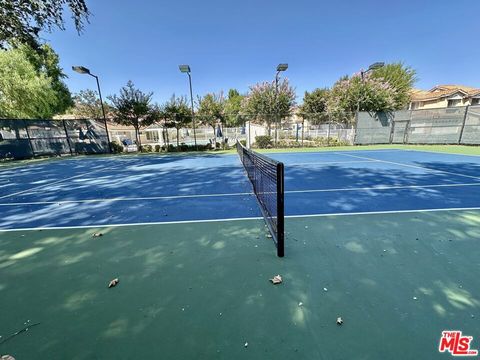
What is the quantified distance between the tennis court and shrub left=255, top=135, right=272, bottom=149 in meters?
15.2

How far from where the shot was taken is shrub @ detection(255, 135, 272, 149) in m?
20.1

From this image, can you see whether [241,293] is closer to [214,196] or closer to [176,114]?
[214,196]

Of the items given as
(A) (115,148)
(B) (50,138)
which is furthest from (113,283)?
(B) (50,138)

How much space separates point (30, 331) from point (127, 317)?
2.67 ft

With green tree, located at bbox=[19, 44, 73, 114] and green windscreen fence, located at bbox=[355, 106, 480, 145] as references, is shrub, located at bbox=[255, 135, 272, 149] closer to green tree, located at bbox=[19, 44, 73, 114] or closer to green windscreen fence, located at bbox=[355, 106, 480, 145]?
green windscreen fence, located at bbox=[355, 106, 480, 145]

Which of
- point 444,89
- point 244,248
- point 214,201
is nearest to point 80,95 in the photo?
point 214,201

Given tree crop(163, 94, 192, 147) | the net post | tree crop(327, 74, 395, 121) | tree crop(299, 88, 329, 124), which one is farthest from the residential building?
the net post

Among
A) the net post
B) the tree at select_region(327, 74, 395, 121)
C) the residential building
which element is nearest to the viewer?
the net post

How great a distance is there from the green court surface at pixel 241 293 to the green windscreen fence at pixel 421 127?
19212mm

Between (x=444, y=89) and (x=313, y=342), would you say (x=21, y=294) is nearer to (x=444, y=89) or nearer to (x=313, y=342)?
(x=313, y=342)

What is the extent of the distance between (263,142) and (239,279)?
60.2 feet

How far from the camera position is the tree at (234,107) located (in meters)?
38.3

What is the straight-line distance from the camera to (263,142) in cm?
2030

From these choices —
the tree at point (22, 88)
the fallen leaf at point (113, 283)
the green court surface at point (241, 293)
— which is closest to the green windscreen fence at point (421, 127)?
the green court surface at point (241, 293)
